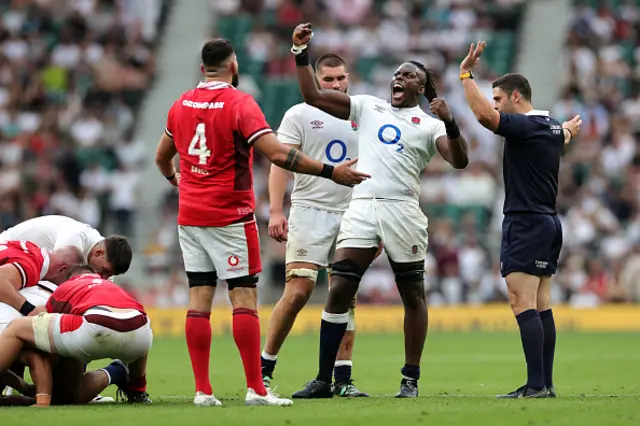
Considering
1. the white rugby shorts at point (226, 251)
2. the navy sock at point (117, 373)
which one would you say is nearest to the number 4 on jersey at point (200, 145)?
the white rugby shorts at point (226, 251)

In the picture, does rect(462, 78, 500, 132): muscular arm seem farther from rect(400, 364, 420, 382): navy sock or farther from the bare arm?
the bare arm

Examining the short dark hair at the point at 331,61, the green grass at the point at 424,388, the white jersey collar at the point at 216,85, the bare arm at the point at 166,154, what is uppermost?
the short dark hair at the point at 331,61

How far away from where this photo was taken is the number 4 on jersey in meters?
9.09

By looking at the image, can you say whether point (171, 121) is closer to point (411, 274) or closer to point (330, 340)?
point (330, 340)

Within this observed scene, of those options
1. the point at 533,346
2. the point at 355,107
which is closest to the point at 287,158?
the point at 355,107

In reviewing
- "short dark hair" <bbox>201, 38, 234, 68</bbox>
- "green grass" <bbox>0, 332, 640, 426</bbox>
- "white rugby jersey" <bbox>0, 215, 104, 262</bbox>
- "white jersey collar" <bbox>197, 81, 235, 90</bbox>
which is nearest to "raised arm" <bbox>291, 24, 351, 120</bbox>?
"short dark hair" <bbox>201, 38, 234, 68</bbox>

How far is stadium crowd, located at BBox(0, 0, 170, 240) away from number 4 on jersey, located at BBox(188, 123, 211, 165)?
49.5 feet

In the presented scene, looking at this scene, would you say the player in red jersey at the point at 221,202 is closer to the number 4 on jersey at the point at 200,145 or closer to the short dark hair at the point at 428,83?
the number 4 on jersey at the point at 200,145

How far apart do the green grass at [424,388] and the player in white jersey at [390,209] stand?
0.58 meters

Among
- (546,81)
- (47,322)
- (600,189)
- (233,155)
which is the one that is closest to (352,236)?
(233,155)

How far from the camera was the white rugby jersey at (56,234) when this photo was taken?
10.4m

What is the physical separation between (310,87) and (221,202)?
1257 mm

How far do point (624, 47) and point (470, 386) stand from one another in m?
17.2

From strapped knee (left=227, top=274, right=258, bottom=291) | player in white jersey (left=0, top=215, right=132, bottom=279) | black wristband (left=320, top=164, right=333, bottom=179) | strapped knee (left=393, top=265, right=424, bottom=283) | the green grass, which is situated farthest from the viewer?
strapped knee (left=393, top=265, right=424, bottom=283)
